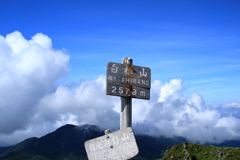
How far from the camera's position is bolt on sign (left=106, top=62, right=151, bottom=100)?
450 inches

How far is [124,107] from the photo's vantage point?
11789 millimetres

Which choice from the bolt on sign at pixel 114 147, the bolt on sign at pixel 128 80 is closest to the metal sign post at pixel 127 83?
the bolt on sign at pixel 128 80

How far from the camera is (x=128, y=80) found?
38.1 feet

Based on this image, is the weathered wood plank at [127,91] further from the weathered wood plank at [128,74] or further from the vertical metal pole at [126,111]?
the vertical metal pole at [126,111]

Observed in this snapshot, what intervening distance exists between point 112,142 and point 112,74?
2.89 metres

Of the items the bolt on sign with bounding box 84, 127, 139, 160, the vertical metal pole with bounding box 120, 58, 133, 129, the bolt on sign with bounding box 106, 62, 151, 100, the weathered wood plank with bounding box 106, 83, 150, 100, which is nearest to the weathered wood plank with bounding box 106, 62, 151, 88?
the bolt on sign with bounding box 106, 62, 151, 100

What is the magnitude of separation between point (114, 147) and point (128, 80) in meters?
2.98

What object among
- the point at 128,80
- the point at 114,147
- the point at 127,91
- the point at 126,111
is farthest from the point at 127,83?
the point at 114,147

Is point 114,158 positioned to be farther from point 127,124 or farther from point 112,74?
Answer: point 112,74

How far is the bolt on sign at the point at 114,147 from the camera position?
9.98 metres

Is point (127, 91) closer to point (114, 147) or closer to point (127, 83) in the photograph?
point (127, 83)

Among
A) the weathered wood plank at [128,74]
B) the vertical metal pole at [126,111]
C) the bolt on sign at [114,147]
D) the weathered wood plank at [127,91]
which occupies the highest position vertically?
the weathered wood plank at [128,74]

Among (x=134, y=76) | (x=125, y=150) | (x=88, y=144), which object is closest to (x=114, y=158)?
(x=125, y=150)

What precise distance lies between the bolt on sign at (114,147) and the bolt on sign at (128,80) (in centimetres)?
190
